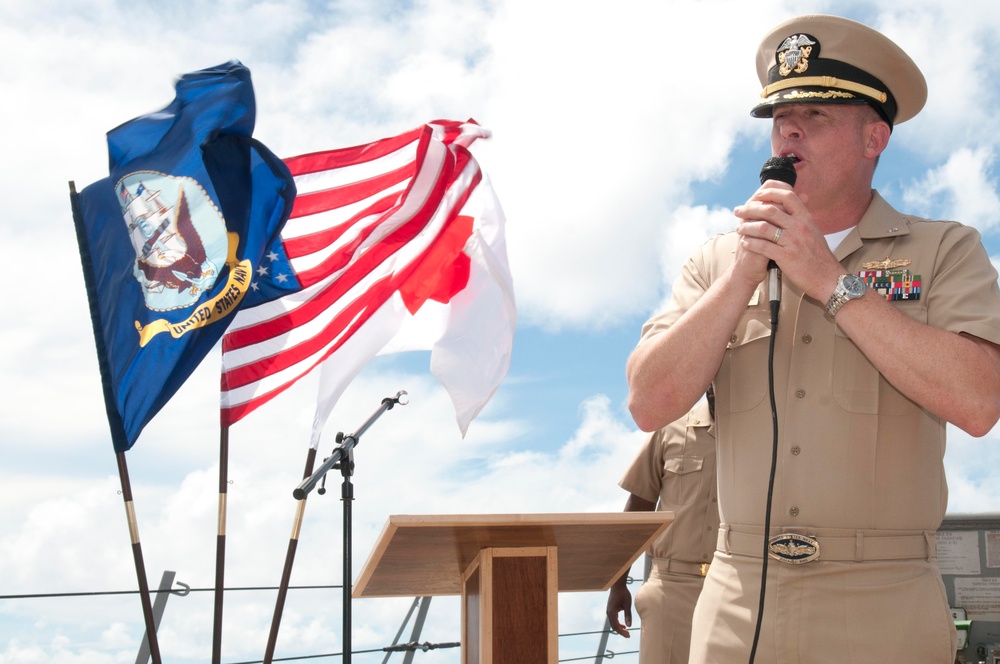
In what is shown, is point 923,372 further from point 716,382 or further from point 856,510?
point 716,382

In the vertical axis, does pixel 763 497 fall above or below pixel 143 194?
below

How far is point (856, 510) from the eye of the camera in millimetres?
1914

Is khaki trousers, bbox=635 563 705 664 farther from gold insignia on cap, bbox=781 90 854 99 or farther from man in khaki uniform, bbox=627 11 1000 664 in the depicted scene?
gold insignia on cap, bbox=781 90 854 99

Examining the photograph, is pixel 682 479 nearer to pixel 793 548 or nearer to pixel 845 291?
pixel 793 548

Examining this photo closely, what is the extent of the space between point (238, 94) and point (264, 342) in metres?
1.08

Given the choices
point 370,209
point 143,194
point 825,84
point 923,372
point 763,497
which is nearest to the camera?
point 923,372

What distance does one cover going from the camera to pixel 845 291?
1.89 m

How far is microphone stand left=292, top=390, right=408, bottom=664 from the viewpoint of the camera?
130 inches

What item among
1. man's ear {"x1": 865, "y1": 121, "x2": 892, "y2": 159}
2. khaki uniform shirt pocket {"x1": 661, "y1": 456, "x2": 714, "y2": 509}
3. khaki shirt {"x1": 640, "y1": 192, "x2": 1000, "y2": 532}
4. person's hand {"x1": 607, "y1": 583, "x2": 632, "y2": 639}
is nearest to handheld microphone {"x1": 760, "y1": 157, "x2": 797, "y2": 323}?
khaki shirt {"x1": 640, "y1": 192, "x2": 1000, "y2": 532}

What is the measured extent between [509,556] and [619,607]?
8.25 feet

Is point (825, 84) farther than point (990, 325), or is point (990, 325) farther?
point (825, 84)

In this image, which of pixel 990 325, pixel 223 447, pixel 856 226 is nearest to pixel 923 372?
pixel 990 325

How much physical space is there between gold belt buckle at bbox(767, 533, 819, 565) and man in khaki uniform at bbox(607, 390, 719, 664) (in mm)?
2359

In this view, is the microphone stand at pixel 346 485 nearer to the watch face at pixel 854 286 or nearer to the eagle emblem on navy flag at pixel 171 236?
the eagle emblem on navy flag at pixel 171 236
